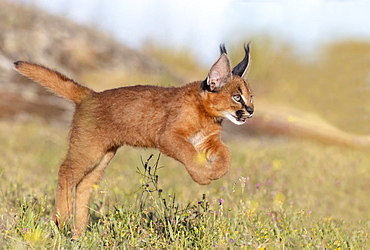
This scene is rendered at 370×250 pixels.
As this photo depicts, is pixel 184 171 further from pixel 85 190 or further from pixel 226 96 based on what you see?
pixel 226 96

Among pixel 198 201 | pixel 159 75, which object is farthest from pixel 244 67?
pixel 159 75

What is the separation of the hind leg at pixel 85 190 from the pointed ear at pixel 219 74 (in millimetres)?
1207

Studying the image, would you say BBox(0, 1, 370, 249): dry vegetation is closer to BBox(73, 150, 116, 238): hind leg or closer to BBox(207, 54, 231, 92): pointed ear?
BBox(73, 150, 116, 238): hind leg

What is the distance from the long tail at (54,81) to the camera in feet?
16.2

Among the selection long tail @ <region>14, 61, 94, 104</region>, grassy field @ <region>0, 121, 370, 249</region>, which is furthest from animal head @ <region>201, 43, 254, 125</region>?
long tail @ <region>14, 61, 94, 104</region>

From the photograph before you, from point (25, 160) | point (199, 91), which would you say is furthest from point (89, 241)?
point (25, 160)

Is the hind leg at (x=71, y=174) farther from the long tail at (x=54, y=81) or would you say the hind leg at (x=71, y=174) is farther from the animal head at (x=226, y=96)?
the animal head at (x=226, y=96)

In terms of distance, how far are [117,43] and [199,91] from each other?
14.2 meters

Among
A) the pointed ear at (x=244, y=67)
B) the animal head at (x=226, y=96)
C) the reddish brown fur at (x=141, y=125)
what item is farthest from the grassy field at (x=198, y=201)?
the pointed ear at (x=244, y=67)

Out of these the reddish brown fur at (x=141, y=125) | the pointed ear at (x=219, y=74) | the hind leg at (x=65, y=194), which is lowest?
the hind leg at (x=65, y=194)

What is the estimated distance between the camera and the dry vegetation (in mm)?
4177

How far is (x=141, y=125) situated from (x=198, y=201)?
42.0 inches

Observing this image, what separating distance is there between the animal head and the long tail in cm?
124

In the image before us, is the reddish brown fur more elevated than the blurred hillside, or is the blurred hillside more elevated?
the blurred hillside
